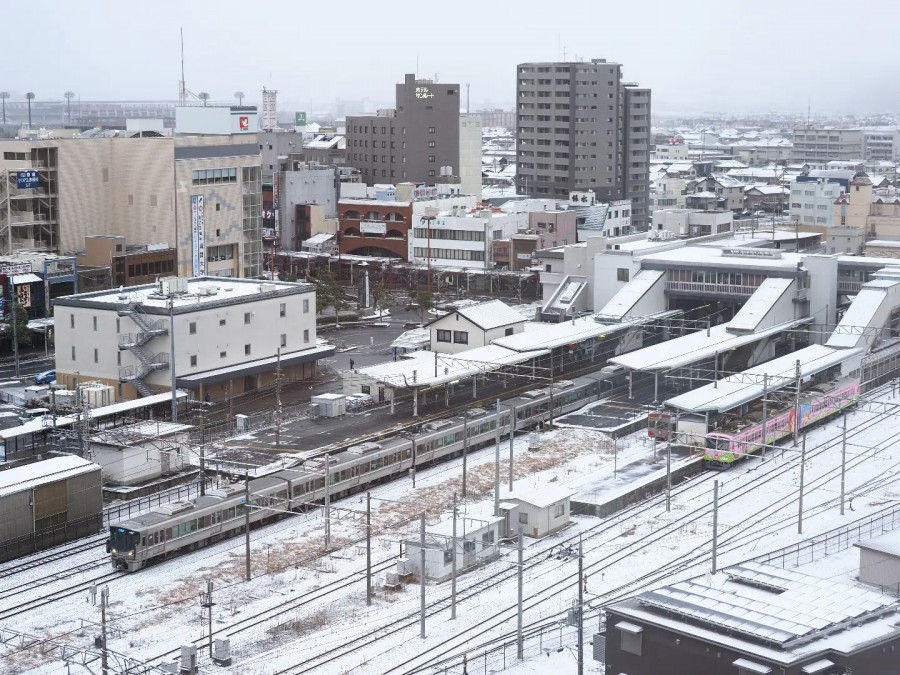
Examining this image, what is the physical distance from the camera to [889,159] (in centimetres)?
11744

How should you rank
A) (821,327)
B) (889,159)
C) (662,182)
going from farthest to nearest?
(889,159) < (662,182) < (821,327)

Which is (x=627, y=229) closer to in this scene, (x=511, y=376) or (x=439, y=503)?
(x=511, y=376)

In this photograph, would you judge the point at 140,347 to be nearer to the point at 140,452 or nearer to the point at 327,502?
the point at 140,452

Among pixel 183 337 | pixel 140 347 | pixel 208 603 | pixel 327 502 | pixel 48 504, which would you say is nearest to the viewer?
pixel 208 603

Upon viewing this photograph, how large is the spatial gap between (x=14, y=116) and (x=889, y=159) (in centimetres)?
10926

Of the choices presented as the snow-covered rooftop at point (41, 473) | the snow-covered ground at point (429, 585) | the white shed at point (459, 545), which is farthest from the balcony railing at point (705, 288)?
the snow-covered rooftop at point (41, 473)

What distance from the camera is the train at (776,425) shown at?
2345 cm

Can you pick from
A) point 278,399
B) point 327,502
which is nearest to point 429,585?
point 327,502

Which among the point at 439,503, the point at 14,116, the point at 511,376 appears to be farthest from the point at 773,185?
the point at 14,116

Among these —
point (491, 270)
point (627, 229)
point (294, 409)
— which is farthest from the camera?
point (627, 229)

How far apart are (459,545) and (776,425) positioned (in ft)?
29.9

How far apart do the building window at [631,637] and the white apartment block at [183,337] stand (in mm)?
15399

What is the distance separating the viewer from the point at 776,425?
24.8m

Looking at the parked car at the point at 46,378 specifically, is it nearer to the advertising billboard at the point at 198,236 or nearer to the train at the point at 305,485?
the advertising billboard at the point at 198,236
